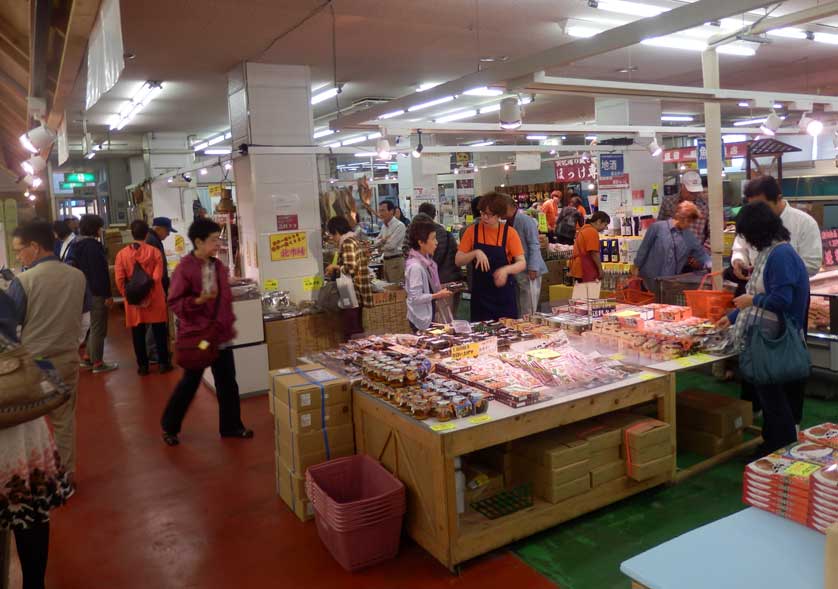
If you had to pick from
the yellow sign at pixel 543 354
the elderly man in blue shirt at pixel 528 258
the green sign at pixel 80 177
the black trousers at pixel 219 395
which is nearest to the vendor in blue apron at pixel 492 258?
the yellow sign at pixel 543 354

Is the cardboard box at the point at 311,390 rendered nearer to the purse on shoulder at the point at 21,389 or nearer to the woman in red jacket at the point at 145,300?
the purse on shoulder at the point at 21,389

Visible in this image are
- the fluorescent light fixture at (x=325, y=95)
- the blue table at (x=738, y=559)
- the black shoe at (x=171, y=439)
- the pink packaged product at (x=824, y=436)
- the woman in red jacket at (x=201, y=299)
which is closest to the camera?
the blue table at (x=738, y=559)

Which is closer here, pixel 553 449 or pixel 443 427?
pixel 443 427

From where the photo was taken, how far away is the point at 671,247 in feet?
23.1

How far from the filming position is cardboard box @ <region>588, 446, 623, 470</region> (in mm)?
3824

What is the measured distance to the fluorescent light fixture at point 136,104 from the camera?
9278mm

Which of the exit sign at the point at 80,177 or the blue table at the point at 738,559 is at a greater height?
the exit sign at the point at 80,177

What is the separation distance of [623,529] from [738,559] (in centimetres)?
189

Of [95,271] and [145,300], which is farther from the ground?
[95,271]

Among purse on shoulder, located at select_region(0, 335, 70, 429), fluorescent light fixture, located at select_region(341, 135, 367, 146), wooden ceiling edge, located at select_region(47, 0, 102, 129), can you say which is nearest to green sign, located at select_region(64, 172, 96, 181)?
fluorescent light fixture, located at select_region(341, 135, 367, 146)

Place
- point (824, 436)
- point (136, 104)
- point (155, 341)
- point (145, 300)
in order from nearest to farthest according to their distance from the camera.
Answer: point (824, 436)
point (145, 300)
point (155, 341)
point (136, 104)

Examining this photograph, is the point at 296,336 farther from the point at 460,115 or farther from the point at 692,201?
the point at 460,115

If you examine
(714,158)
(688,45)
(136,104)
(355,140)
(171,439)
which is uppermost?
(355,140)

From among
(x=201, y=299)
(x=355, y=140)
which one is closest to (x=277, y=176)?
(x=201, y=299)
